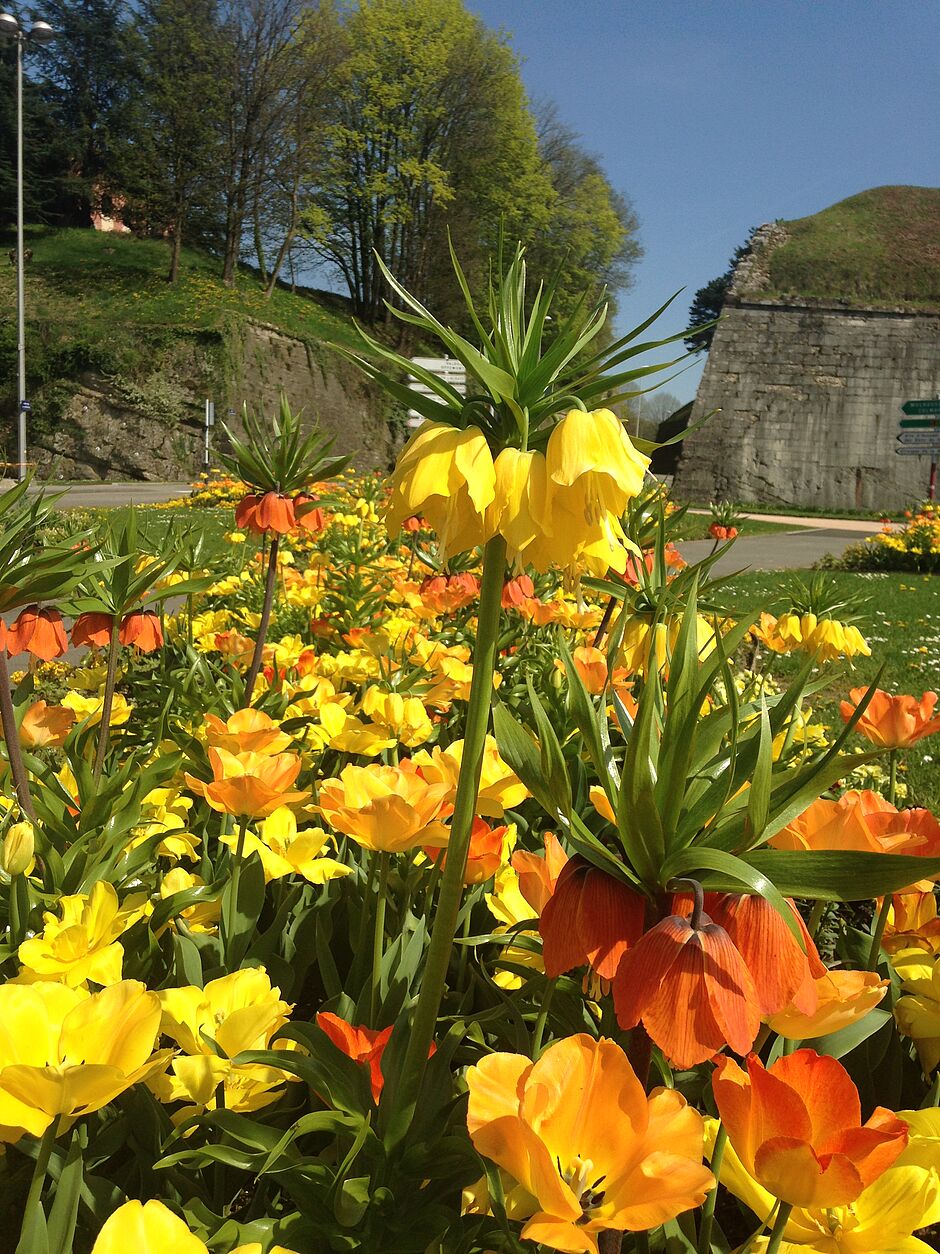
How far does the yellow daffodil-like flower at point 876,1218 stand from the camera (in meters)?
0.60

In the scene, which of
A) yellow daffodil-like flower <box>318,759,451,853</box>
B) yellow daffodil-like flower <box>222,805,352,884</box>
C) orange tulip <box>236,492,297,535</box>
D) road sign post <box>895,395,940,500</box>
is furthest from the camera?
road sign post <box>895,395,940,500</box>

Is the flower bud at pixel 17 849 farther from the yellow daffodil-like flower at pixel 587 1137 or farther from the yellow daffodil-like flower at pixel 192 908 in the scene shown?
the yellow daffodil-like flower at pixel 587 1137

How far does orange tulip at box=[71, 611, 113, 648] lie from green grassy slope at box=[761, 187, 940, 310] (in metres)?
25.3

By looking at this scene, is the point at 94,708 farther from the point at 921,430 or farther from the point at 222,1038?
the point at 921,430

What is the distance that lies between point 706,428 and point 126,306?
14872 millimetres

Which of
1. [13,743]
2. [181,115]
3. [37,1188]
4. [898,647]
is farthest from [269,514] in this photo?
[181,115]

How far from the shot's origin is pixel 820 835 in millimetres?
794

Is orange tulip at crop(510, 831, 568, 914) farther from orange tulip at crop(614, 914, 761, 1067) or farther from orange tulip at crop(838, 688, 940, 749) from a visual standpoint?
orange tulip at crop(838, 688, 940, 749)

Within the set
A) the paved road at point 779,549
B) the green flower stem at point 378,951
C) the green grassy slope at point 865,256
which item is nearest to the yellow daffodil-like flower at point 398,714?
the green flower stem at point 378,951

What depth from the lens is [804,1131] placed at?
535 millimetres

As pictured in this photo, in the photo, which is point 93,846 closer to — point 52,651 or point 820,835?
point 52,651

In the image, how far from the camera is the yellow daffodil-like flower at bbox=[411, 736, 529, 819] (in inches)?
36.3

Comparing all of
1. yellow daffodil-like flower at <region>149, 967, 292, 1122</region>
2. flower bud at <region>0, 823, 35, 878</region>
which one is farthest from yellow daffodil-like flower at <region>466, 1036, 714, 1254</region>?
flower bud at <region>0, 823, 35, 878</region>

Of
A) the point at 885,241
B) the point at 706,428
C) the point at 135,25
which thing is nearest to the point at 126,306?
→ the point at 135,25
